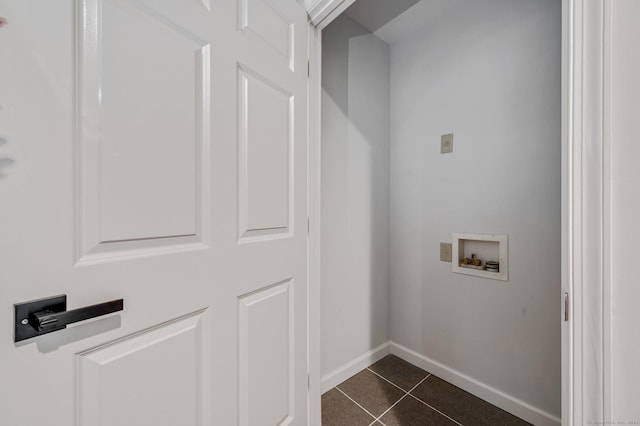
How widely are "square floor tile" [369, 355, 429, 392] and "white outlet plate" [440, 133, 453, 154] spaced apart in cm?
164

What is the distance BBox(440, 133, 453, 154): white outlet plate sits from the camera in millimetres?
1787

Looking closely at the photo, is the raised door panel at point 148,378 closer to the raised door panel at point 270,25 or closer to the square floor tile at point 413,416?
the raised door panel at point 270,25

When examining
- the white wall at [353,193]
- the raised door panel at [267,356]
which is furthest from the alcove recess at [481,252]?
the raised door panel at [267,356]

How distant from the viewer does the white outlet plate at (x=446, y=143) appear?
179 centimetres

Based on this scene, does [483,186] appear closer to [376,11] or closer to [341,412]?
[376,11]

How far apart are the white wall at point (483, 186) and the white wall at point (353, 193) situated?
133 millimetres

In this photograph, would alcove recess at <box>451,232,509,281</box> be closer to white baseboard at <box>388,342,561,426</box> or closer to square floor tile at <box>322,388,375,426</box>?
white baseboard at <box>388,342,561,426</box>

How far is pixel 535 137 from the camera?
1.44 metres

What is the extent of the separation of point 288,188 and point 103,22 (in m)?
0.70

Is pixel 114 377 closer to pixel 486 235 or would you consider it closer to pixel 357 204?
pixel 357 204

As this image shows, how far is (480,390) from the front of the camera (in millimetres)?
1619
